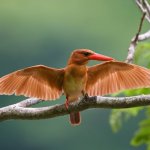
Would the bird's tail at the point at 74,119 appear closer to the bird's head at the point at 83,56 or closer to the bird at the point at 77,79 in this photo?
the bird at the point at 77,79

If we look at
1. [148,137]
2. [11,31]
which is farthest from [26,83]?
[11,31]

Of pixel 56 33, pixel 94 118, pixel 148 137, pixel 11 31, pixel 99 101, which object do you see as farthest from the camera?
pixel 11 31

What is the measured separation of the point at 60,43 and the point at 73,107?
4855 millimetres

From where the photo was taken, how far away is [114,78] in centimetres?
282

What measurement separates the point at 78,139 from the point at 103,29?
1.43 metres

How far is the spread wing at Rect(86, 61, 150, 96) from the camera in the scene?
2732 mm

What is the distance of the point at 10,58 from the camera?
7.19 m

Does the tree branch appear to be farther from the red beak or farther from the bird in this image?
the red beak

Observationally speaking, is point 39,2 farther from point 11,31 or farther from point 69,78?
point 69,78

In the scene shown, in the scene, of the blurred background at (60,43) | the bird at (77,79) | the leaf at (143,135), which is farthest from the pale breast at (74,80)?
the blurred background at (60,43)

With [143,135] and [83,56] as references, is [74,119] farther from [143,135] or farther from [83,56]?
[143,135]

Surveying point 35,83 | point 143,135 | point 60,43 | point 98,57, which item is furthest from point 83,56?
point 60,43

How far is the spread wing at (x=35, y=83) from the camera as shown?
105 inches

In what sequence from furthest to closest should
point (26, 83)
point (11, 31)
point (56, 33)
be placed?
point (11, 31), point (56, 33), point (26, 83)
